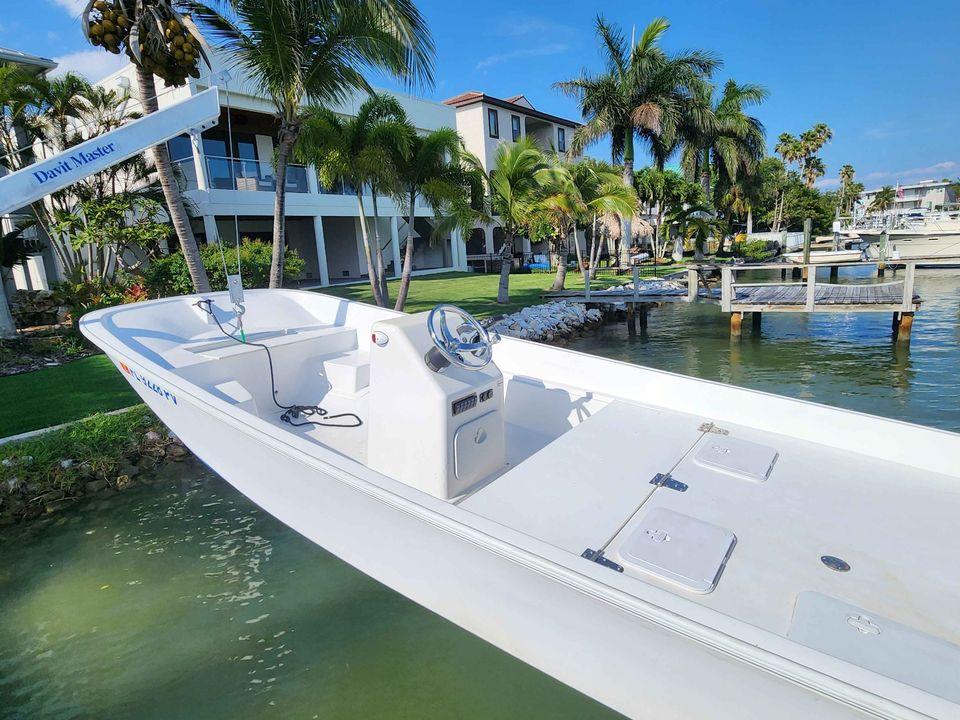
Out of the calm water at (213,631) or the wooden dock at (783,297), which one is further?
the wooden dock at (783,297)

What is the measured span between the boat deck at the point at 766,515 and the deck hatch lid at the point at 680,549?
0.03 ft

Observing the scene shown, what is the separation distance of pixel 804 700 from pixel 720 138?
3507cm

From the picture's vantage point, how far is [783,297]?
12398 mm

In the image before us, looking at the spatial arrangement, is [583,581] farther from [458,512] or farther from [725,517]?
[725,517]

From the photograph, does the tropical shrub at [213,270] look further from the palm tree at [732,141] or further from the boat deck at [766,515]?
the palm tree at [732,141]

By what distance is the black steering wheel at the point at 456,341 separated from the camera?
3.27m

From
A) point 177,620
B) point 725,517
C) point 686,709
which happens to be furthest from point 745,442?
point 177,620

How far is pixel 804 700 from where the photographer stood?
5.17 ft

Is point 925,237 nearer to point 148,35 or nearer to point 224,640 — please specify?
point 148,35

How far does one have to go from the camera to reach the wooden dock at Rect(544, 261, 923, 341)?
36.2ft

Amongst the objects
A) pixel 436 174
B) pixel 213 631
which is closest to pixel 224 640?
pixel 213 631

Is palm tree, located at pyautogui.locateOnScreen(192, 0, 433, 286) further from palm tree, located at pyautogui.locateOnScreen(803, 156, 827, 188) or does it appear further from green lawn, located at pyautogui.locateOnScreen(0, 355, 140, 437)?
palm tree, located at pyautogui.locateOnScreen(803, 156, 827, 188)

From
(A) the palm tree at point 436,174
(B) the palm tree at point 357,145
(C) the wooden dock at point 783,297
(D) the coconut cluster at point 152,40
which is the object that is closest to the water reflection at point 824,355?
(C) the wooden dock at point 783,297

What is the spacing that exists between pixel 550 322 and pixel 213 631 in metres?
10.1
